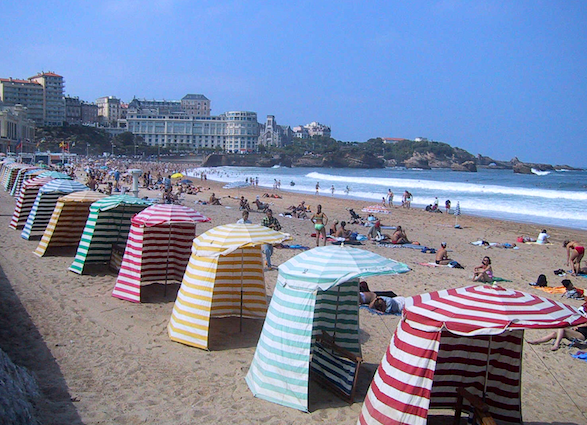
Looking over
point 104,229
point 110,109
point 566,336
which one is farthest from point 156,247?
point 110,109

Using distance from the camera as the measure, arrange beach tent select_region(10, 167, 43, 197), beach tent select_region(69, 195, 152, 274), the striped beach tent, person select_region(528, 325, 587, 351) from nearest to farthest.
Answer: person select_region(528, 325, 587, 351) → beach tent select_region(69, 195, 152, 274) → the striped beach tent → beach tent select_region(10, 167, 43, 197)

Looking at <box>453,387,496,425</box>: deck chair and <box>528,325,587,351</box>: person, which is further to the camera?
<box>528,325,587,351</box>: person

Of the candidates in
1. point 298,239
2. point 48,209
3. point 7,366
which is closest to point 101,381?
point 7,366

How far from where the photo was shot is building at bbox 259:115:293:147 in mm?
179875

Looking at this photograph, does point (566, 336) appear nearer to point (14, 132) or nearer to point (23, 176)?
point (23, 176)

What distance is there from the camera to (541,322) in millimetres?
3461

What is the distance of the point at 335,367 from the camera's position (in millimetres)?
4902

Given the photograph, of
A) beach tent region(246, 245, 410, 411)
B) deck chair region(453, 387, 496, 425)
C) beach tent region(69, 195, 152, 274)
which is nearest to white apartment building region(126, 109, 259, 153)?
beach tent region(69, 195, 152, 274)

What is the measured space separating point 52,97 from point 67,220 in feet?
402

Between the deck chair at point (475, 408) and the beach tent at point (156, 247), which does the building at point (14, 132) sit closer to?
the beach tent at point (156, 247)

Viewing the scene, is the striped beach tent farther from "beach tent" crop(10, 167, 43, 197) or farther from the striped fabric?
the striped fabric

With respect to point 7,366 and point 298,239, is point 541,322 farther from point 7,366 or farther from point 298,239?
point 298,239

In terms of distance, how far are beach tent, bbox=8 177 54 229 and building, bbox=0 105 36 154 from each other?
45.5 m

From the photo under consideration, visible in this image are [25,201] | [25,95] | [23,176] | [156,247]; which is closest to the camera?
[156,247]
